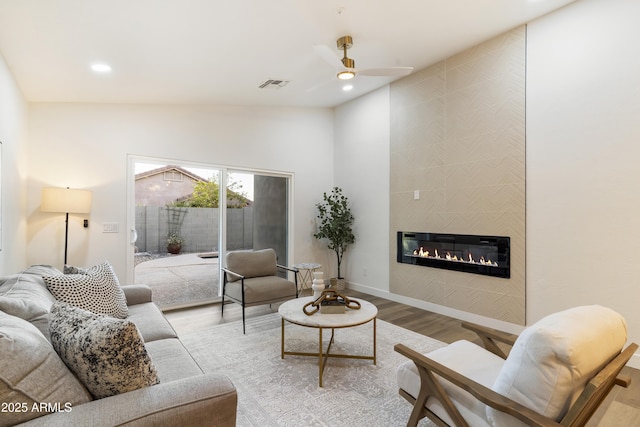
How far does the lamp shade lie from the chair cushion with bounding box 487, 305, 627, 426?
400 centimetres

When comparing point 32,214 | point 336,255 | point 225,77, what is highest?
point 225,77

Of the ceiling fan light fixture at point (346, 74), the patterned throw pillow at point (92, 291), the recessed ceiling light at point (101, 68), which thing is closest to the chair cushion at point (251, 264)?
the patterned throw pillow at point (92, 291)

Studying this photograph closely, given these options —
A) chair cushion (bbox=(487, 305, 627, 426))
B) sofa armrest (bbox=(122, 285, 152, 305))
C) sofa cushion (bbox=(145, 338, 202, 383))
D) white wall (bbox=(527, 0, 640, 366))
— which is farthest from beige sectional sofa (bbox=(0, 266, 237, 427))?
white wall (bbox=(527, 0, 640, 366))

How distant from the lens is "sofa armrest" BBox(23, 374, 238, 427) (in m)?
1.04

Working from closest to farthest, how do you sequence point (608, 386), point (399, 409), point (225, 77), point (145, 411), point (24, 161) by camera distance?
point (145, 411)
point (608, 386)
point (399, 409)
point (24, 161)
point (225, 77)

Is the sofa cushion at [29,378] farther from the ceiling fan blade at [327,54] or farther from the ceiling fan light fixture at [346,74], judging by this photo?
the ceiling fan light fixture at [346,74]

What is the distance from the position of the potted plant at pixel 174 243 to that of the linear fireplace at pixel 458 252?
10.4ft

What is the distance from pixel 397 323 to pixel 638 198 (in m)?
2.53

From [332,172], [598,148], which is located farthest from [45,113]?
[598,148]

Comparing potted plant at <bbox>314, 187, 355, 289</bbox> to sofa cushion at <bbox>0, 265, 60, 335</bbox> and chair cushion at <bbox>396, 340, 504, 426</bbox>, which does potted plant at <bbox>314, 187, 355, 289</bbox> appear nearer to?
chair cushion at <bbox>396, 340, 504, 426</bbox>

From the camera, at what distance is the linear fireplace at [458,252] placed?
3.60 meters

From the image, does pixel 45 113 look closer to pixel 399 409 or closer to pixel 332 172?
pixel 332 172

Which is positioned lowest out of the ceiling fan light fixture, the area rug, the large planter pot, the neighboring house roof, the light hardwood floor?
the light hardwood floor

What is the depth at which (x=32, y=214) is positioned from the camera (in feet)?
11.4
